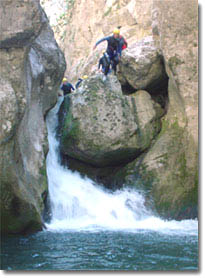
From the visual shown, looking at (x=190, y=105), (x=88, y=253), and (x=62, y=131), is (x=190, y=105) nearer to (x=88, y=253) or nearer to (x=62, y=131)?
(x=62, y=131)

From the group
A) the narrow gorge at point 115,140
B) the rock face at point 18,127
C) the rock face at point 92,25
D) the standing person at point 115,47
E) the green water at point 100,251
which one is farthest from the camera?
the rock face at point 92,25

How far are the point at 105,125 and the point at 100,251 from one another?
504cm

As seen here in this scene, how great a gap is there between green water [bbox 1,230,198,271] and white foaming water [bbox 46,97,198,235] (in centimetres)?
87

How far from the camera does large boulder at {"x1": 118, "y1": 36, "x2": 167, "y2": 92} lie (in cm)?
1159

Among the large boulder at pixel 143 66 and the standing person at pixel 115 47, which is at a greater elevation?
the standing person at pixel 115 47

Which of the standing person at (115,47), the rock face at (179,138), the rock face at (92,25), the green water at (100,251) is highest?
the rock face at (92,25)

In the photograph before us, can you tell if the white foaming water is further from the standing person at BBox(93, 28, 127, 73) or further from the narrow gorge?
the standing person at BBox(93, 28, 127, 73)

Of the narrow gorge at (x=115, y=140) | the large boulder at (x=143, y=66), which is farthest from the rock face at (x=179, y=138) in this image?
the large boulder at (x=143, y=66)

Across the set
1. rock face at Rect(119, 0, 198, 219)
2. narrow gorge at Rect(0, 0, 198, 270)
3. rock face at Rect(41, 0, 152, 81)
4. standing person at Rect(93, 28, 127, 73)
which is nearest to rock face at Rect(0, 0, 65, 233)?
narrow gorge at Rect(0, 0, 198, 270)

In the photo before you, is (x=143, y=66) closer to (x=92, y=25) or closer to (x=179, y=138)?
(x=179, y=138)

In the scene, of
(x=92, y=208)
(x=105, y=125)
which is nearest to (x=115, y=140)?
(x=105, y=125)

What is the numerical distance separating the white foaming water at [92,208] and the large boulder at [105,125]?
73 cm

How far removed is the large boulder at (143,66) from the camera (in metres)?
11.6

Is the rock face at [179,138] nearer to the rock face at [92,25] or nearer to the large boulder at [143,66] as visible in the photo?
the large boulder at [143,66]
